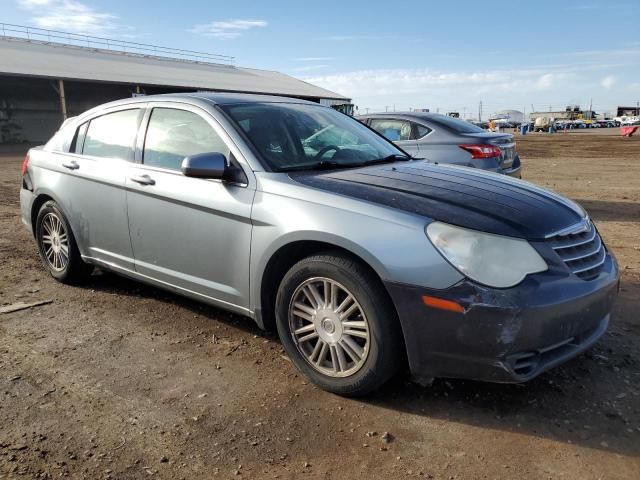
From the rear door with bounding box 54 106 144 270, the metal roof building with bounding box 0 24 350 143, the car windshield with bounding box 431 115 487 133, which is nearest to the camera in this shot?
the rear door with bounding box 54 106 144 270

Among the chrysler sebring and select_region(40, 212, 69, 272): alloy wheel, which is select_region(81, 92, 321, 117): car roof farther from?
select_region(40, 212, 69, 272): alloy wheel

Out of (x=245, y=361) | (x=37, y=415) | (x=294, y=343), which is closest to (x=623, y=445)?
(x=294, y=343)

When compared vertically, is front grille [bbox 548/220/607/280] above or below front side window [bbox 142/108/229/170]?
below

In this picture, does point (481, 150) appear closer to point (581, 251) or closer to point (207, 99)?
point (207, 99)

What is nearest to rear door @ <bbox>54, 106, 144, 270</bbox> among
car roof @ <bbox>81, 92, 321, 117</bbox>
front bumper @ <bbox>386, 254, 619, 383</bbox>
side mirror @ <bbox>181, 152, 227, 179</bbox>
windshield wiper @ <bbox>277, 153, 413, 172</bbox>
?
car roof @ <bbox>81, 92, 321, 117</bbox>

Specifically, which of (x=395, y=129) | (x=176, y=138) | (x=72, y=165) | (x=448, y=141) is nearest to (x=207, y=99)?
(x=176, y=138)

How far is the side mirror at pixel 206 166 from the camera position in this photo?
3.38m

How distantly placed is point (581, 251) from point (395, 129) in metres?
5.49

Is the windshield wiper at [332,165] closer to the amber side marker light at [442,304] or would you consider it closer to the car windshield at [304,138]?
the car windshield at [304,138]

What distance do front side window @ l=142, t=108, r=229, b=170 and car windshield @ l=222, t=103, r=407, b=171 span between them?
8.2 inches

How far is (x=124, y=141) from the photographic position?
432 centimetres

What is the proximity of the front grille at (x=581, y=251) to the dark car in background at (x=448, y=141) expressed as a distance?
4.24 metres

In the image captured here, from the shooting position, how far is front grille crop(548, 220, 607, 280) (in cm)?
284

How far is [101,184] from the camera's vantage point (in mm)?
4344
